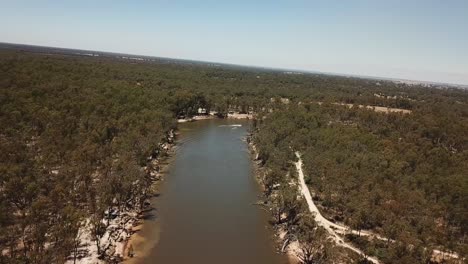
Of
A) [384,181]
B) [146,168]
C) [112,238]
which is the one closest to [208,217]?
[112,238]

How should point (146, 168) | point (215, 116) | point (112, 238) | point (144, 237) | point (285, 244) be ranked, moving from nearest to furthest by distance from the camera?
1. point (112, 238)
2. point (144, 237)
3. point (285, 244)
4. point (146, 168)
5. point (215, 116)

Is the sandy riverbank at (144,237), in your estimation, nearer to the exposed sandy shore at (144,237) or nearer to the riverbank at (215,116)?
the exposed sandy shore at (144,237)

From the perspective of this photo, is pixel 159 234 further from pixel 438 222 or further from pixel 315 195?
pixel 438 222

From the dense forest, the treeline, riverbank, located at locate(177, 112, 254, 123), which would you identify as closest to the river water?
the dense forest

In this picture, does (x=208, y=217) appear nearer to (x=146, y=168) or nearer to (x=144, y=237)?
(x=144, y=237)

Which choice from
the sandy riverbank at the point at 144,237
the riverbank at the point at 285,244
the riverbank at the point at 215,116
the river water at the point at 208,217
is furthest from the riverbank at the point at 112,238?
the riverbank at the point at 215,116

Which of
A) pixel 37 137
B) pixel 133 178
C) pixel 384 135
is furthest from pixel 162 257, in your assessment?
pixel 384 135

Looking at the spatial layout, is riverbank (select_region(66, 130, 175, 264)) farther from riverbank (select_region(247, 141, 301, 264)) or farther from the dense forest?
riverbank (select_region(247, 141, 301, 264))
